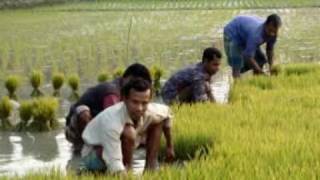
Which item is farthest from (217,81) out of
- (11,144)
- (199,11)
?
(199,11)

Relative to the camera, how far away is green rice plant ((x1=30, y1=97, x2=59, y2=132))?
22.3 feet

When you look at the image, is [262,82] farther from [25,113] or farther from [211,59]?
[25,113]

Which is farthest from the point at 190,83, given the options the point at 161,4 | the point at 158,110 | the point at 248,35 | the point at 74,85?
the point at 161,4

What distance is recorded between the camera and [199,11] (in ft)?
77.9

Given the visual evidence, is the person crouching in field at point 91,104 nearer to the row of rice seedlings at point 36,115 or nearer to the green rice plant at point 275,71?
the row of rice seedlings at point 36,115

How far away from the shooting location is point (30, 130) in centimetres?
680

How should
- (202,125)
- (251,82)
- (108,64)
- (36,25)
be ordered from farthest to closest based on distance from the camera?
(36,25)
(108,64)
(251,82)
(202,125)

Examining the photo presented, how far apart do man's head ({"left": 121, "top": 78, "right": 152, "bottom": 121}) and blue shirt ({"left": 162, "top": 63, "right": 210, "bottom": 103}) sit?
2.06 meters

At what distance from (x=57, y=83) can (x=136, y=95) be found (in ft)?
15.4

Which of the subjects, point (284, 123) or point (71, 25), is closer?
point (284, 123)

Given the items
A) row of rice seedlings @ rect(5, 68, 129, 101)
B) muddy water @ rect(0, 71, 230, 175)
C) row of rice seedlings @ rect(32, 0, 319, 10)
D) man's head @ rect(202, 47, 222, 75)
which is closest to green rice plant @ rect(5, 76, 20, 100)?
row of rice seedlings @ rect(5, 68, 129, 101)

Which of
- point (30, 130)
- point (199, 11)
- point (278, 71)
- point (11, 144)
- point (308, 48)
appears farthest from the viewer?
point (199, 11)

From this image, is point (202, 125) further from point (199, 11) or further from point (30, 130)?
point (199, 11)

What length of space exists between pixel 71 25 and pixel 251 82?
478 inches
